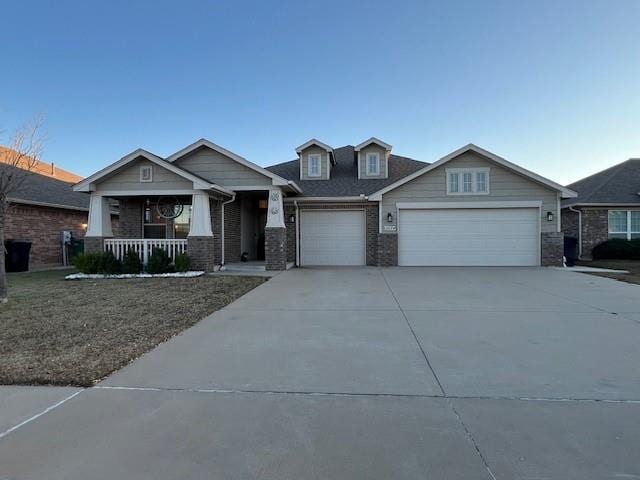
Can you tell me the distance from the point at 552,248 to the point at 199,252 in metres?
13.5

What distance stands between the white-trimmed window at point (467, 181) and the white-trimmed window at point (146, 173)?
1132 cm

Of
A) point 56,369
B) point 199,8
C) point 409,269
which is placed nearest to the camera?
point 56,369

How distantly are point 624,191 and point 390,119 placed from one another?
40.6ft

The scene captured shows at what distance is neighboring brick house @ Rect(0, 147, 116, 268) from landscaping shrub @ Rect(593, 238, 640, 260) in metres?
25.0

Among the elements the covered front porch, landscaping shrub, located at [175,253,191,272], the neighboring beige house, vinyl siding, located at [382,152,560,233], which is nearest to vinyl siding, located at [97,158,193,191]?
the neighboring beige house

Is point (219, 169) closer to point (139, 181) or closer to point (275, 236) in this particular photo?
point (139, 181)

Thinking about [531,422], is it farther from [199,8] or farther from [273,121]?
[273,121]

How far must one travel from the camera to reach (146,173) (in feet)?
42.4

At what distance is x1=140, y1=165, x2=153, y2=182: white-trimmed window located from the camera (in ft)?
42.3

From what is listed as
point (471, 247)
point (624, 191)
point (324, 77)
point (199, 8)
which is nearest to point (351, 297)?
point (471, 247)

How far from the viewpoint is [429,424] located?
9.30 feet

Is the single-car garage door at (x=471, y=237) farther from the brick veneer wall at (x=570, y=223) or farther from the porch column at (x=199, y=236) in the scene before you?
the porch column at (x=199, y=236)


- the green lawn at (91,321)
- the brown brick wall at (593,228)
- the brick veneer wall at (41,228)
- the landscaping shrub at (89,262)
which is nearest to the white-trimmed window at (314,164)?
the green lawn at (91,321)

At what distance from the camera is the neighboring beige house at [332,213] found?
512 inches
